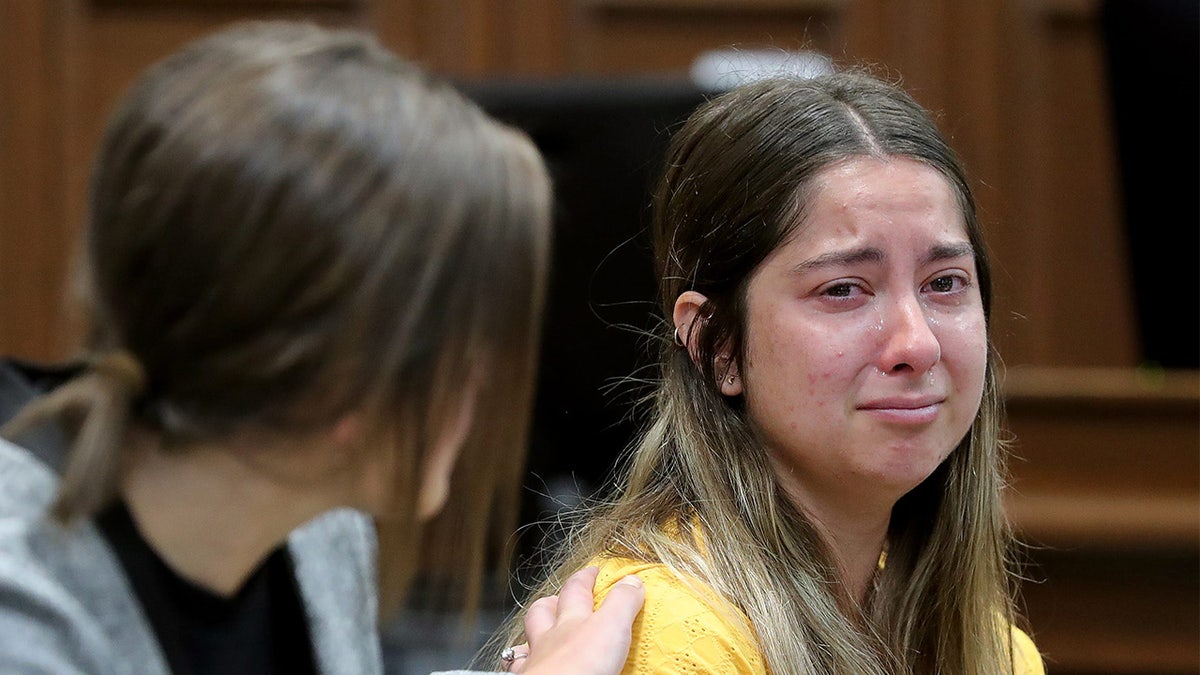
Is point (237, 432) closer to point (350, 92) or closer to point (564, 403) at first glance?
point (350, 92)

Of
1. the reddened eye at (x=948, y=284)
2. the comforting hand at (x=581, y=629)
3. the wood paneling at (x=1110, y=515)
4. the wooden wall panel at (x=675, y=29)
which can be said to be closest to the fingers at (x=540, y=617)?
the comforting hand at (x=581, y=629)

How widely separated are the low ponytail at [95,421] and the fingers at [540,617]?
12.9 inches

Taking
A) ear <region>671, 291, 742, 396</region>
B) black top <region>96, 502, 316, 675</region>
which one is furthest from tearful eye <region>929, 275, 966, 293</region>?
black top <region>96, 502, 316, 675</region>

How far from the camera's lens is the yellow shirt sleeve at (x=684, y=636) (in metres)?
0.92

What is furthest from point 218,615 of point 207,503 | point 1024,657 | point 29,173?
point 29,173

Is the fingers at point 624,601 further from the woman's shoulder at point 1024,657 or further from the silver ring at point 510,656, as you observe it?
the woman's shoulder at point 1024,657

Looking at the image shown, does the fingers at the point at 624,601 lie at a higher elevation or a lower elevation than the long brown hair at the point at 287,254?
lower

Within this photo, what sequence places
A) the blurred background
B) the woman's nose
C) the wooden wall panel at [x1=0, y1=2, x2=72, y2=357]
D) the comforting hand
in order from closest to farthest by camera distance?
the comforting hand → the woman's nose → the blurred background → the wooden wall panel at [x1=0, y1=2, x2=72, y2=357]

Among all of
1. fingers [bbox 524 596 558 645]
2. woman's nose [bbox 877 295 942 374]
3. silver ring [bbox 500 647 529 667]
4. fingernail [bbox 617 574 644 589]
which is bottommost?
silver ring [bbox 500 647 529 667]

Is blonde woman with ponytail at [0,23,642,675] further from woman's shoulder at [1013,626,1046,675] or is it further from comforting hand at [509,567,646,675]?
woman's shoulder at [1013,626,1046,675]

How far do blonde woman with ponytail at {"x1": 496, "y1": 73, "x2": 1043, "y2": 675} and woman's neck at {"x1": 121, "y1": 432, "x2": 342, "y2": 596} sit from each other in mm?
273

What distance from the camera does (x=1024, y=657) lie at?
122cm

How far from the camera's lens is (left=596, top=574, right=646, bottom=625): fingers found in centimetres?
91

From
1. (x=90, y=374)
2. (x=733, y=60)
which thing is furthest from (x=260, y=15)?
(x=90, y=374)
